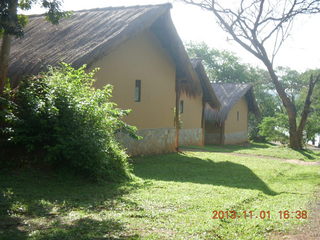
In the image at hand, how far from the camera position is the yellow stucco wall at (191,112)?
19.4m

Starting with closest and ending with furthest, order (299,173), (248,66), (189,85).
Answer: (299,173) < (189,85) < (248,66)

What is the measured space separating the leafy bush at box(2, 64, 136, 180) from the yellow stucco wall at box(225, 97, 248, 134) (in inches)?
682

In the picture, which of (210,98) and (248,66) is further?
(248,66)

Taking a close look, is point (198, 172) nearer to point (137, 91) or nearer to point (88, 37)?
point (137, 91)

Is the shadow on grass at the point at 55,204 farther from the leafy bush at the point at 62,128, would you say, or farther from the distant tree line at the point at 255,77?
the distant tree line at the point at 255,77

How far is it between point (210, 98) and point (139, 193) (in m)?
13.7

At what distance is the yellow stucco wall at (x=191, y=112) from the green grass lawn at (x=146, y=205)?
413 inches

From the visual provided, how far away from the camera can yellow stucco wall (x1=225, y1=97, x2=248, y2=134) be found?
Answer: 24828 millimetres

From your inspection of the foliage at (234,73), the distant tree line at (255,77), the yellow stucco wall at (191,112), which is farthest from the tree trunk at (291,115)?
the foliage at (234,73)

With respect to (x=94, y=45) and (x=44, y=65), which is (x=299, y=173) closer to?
(x=94, y=45)

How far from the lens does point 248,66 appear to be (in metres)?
43.7

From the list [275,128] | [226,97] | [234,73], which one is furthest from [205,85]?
[234,73]

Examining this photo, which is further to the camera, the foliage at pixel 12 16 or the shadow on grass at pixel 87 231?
the foliage at pixel 12 16

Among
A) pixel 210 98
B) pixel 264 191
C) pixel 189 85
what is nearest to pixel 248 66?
pixel 210 98
